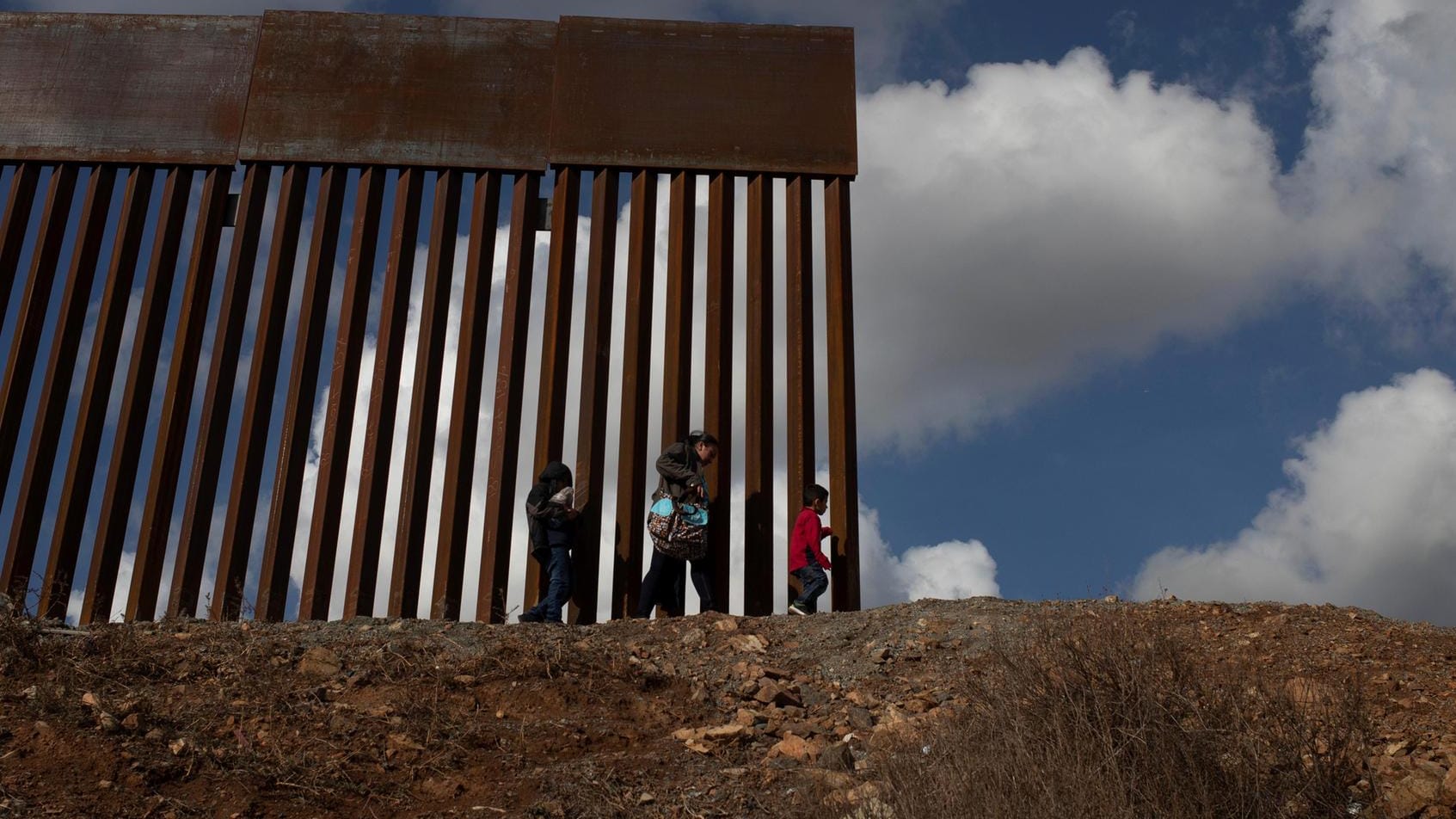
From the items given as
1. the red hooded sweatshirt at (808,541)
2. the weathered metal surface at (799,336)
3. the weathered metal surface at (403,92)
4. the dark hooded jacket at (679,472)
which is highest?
the weathered metal surface at (403,92)

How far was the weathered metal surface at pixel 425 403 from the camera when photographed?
367 inches

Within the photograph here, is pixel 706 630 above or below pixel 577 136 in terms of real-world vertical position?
below

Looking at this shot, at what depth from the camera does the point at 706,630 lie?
7406mm

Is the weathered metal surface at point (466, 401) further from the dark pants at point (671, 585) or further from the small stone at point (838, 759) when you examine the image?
the small stone at point (838, 759)

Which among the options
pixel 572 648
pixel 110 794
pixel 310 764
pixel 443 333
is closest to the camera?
pixel 110 794

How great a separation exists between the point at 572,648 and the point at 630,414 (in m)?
2.98

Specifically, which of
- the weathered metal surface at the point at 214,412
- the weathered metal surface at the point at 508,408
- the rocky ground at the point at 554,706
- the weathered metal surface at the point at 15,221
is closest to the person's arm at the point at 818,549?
the rocky ground at the point at 554,706

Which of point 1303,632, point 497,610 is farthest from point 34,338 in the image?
point 1303,632

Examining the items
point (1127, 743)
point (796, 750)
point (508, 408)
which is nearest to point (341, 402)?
point (508, 408)

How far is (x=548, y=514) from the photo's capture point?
28.2 feet

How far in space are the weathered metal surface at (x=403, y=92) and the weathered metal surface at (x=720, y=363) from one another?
156 cm

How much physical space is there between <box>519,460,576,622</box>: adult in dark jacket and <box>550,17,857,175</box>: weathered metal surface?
2.98 metres

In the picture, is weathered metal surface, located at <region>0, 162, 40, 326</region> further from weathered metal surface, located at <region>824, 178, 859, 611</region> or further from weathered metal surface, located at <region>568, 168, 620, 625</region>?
weathered metal surface, located at <region>824, 178, 859, 611</region>

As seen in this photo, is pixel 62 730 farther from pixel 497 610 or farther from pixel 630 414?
pixel 630 414
